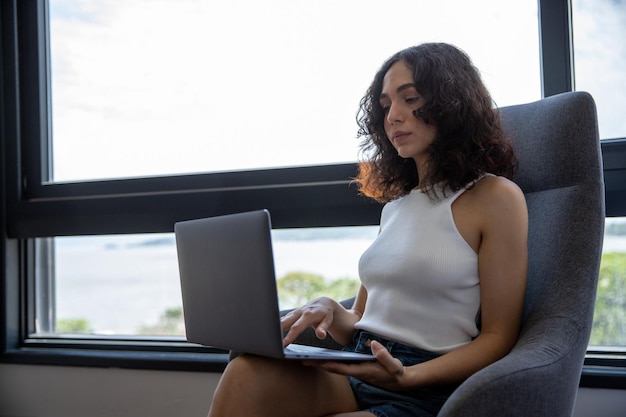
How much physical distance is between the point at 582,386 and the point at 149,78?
176cm

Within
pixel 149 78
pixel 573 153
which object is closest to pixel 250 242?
pixel 573 153

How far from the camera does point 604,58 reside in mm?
1919

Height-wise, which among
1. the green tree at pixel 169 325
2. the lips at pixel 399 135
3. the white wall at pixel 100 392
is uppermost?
the lips at pixel 399 135

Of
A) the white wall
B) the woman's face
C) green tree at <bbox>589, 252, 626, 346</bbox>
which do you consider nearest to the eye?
the woman's face

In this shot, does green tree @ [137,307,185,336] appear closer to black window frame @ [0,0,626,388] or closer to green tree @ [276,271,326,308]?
black window frame @ [0,0,626,388]

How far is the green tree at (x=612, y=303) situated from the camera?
1.90m

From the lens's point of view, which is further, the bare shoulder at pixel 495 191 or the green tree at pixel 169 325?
the green tree at pixel 169 325

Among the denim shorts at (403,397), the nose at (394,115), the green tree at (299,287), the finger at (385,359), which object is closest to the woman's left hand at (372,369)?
the finger at (385,359)

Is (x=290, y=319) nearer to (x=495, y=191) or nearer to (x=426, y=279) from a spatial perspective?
(x=426, y=279)

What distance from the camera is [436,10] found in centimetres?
210

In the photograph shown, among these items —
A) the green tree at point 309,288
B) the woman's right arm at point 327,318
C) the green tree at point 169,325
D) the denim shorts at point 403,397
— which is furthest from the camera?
the green tree at point 169,325

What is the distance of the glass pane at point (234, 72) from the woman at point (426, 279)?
2.09 feet

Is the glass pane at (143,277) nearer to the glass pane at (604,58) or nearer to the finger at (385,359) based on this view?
the glass pane at (604,58)

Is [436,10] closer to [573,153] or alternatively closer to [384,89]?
[384,89]
